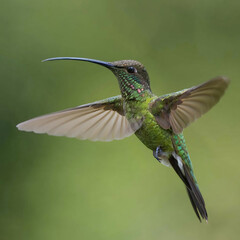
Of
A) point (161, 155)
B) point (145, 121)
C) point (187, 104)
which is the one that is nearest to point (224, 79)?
point (187, 104)

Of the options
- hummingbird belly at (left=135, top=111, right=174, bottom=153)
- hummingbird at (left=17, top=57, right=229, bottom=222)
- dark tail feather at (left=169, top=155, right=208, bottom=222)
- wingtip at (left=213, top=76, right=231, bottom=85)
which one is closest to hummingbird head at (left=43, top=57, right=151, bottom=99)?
hummingbird at (left=17, top=57, right=229, bottom=222)

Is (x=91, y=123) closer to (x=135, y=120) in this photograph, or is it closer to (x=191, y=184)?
(x=135, y=120)

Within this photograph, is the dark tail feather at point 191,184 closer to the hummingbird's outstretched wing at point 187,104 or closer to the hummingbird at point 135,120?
the hummingbird at point 135,120

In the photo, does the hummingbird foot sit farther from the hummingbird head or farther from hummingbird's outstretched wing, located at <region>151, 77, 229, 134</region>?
the hummingbird head

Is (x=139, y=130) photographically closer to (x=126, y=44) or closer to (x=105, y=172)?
(x=105, y=172)

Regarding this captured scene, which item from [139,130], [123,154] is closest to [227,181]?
[123,154]

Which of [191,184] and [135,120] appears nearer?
[135,120]

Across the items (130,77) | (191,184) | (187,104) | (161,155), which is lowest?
(191,184)
